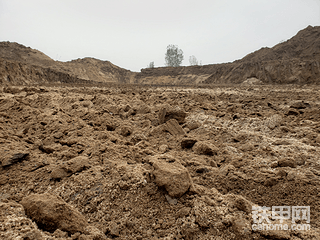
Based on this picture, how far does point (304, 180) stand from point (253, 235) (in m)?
1.32

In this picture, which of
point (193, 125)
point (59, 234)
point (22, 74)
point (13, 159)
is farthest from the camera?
point (22, 74)

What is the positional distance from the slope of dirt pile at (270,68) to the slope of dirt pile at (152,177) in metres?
18.5

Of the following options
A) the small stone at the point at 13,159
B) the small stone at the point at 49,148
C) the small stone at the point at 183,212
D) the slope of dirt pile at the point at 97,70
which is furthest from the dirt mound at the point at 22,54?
the small stone at the point at 183,212

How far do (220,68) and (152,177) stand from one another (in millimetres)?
32237

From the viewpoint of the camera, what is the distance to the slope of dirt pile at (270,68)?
21312 millimetres

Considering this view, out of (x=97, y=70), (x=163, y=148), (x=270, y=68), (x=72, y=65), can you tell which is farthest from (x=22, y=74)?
(x=270, y=68)

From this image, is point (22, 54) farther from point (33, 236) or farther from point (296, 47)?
point (296, 47)

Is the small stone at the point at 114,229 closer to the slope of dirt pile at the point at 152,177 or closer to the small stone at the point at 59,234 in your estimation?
the slope of dirt pile at the point at 152,177

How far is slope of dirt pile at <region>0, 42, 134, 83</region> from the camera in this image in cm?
3092

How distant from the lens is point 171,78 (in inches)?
1639

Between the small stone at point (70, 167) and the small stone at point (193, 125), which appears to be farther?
the small stone at point (193, 125)

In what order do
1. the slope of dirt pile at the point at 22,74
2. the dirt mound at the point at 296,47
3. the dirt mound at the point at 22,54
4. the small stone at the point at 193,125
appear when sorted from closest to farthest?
the small stone at the point at 193,125
the slope of dirt pile at the point at 22,74
the dirt mound at the point at 296,47
the dirt mound at the point at 22,54

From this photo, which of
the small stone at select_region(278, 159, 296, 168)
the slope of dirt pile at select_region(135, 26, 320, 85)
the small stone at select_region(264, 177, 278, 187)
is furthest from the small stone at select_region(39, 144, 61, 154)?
the slope of dirt pile at select_region(135, 26, 320, 85)

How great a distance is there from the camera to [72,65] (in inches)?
1427
